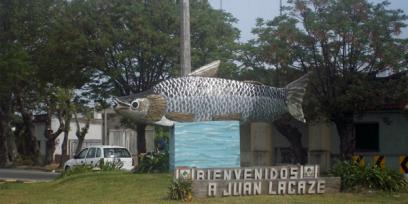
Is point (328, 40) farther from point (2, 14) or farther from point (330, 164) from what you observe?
point (2, 14)

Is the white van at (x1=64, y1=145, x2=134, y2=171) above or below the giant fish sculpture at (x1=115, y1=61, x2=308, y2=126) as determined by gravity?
below

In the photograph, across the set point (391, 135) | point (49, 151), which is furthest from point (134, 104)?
point (49, 151)

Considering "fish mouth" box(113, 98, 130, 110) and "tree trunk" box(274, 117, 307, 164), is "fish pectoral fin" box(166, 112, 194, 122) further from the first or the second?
"tree trunk" box(274, 117, 307, 164)

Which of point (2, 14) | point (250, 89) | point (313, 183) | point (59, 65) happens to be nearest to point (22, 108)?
point (2, 14)

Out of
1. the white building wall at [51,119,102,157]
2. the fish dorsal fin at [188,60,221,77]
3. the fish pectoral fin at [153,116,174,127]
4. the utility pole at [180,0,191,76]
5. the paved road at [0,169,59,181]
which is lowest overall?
the paved road at [0,169,59,181]

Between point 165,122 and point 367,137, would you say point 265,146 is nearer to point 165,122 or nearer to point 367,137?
point 367,137

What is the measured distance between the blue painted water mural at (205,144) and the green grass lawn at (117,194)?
2.92ft

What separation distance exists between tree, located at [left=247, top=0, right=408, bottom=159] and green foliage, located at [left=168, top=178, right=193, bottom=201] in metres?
7.71

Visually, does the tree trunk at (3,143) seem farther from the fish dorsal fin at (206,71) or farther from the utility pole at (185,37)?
the fish dorsal fin at (206,71)

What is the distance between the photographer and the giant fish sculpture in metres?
20.0

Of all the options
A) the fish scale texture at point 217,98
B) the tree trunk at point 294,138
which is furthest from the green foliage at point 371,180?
the tree trunk at point 294,138

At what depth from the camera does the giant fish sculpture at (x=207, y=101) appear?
2002 cm

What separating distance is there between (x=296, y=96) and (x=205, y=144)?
3150 millimetres

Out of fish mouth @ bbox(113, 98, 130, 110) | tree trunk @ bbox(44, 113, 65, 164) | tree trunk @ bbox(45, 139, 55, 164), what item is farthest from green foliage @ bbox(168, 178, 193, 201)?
tree trunk @ bbox(45, 139, 55, 164)
